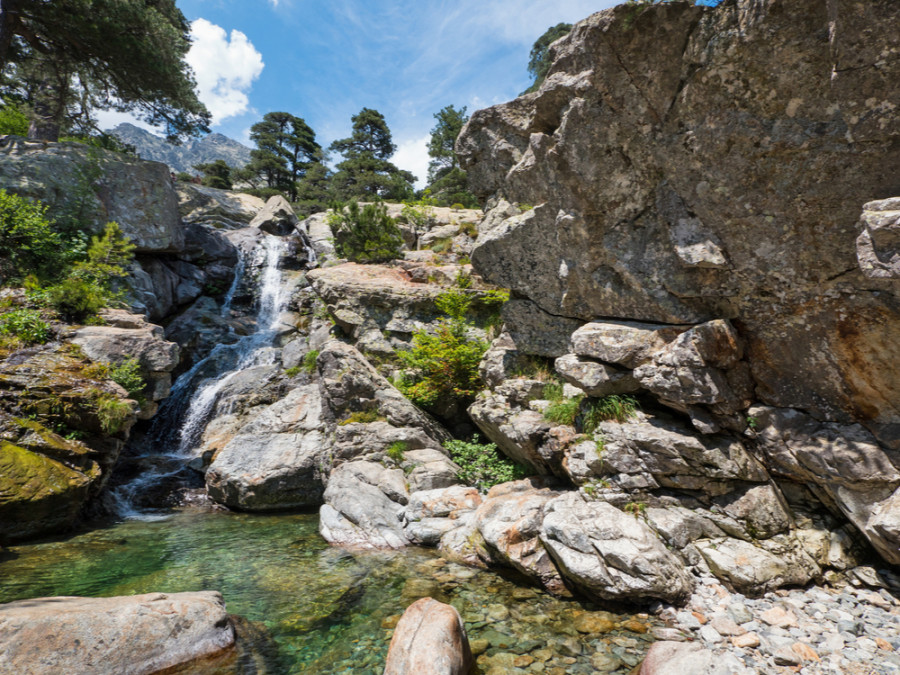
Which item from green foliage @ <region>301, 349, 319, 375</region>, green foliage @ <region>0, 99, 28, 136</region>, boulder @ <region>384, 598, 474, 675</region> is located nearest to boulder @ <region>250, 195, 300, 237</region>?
green foliage @ <region>0, 99, 28, 136</region>

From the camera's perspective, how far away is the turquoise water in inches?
185

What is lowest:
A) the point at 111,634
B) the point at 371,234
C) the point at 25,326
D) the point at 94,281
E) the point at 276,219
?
the point at 111,634

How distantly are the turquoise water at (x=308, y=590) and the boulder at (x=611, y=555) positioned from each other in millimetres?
438

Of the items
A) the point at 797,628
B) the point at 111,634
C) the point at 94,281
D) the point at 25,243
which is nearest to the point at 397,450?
the point at 111,634

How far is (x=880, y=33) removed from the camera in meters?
4.67

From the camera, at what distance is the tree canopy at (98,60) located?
15250 mm

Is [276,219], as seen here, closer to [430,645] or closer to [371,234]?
[371,234]

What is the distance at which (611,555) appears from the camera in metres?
5.50

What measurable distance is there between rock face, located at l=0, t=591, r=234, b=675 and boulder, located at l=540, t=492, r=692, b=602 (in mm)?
4719

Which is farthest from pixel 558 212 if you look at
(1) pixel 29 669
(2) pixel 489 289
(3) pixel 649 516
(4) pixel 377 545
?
(1) pixel 29 669

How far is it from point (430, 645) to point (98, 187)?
21904mm

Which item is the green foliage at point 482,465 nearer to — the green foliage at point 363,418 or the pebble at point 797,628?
the green foliage at point 363,418

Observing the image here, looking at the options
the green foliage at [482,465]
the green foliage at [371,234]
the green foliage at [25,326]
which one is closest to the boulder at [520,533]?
the green foliage at [482,465]

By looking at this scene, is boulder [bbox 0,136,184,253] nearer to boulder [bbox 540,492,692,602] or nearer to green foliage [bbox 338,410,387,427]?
green foliage [bbox 338,410,387,427]
